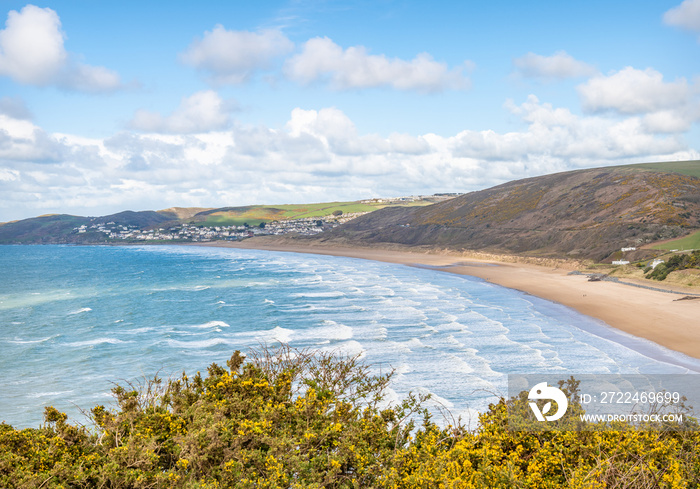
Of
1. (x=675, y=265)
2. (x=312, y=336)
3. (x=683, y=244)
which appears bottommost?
(x=312, y=336)

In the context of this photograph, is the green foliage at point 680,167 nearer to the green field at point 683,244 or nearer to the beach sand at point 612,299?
the green field at point 683,244

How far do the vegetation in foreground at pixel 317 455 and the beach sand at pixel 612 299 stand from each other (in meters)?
19.6

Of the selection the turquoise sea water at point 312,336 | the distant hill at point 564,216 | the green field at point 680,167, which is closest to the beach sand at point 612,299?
the turquoise sea water at point 312,336

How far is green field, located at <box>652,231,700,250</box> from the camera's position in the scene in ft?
193

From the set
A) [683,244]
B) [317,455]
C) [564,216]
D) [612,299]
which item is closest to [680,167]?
[564,216]

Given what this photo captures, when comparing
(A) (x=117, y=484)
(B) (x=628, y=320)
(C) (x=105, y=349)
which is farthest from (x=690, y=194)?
(A) (x=117, y=484)

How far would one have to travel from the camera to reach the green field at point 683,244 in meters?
58.8

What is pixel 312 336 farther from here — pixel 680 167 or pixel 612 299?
pixel 680 167

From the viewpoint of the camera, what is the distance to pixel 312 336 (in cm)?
2736

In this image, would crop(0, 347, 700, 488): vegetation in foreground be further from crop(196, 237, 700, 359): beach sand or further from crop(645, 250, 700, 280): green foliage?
crop(645, 250, 700, 280): green foliage

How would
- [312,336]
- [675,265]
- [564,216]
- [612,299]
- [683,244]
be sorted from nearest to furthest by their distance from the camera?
1. [312,336]
2. [612,299]
3. [675,265]
4. [683,244]
5. [564,216]

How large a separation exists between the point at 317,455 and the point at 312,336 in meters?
20.6

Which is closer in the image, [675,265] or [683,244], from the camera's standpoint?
[675,265]

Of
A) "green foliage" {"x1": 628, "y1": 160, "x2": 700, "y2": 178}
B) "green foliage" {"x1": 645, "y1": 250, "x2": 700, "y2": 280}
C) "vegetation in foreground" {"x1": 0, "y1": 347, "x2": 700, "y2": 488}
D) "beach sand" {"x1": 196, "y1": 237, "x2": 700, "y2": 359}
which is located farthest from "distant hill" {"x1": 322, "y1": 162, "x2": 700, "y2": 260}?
"vegetation in foreground" {"x1": 0, "y1": 347, "x2": 700, "y2": 488}
